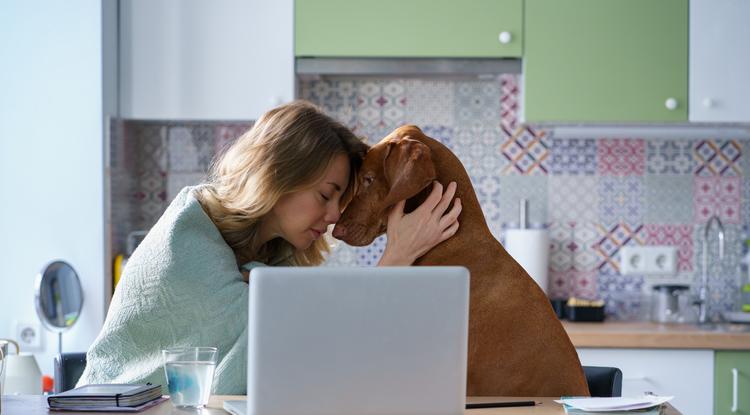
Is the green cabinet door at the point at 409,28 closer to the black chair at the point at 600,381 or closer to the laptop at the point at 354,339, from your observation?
the black chair at the point at 600,381

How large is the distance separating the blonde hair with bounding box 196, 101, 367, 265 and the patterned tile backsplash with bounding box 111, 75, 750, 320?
1.35m

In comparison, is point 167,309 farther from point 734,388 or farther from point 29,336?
point 734,388

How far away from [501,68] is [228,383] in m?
1.73

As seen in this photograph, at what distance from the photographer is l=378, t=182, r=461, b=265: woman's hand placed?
5.79 ft

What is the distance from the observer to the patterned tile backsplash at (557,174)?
131 inches

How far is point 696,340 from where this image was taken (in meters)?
2.81

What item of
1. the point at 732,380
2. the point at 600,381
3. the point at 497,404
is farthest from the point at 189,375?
the point at 732,380

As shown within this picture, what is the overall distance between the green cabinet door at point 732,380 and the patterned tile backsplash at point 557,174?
1.65 ft

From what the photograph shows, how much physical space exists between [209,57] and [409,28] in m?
0.65

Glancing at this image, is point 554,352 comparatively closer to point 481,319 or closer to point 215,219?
point 481,319

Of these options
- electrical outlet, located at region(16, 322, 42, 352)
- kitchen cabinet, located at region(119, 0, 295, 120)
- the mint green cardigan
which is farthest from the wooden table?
kitchen cabinet, located at region(119, 0, 295, 120)

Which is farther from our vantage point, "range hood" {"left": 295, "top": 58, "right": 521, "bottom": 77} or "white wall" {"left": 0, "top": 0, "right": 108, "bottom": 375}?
"range hood" {"left": 295, "top": 58, "right": 521, "bottom": 77}

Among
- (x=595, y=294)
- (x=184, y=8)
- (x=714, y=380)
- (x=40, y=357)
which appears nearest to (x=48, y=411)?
(x=40, y=357)

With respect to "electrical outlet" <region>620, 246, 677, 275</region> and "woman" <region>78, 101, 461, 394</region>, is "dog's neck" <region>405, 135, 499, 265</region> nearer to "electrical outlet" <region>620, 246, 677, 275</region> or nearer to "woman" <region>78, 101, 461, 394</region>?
"woman" <region>78, 101, 461, 394</region>
